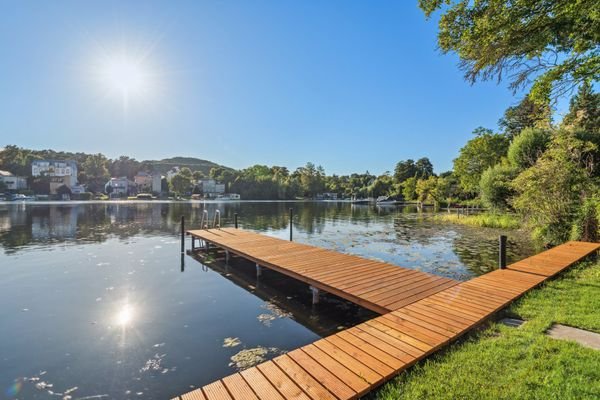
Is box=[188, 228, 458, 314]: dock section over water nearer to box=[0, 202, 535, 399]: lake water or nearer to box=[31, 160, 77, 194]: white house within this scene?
box=[0, 202, 535, 399]: lake water

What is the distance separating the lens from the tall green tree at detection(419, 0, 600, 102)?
4.79m

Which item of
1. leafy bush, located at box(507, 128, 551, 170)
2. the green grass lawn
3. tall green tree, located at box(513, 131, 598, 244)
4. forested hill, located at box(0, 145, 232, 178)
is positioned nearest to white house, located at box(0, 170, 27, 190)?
forested hill, located at box(0, 145, 232, 178)

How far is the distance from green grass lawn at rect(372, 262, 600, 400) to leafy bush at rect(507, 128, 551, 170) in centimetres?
1560

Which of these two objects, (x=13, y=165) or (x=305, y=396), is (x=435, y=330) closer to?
(x=305, y=396)

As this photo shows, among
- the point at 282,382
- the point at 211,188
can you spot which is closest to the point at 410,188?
the point at 211,188

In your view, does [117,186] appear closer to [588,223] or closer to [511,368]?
[588,223]

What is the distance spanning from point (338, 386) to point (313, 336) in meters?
2.50

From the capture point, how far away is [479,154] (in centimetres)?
2872

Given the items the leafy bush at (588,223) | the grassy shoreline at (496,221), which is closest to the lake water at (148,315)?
the leafy bush at (588,223)

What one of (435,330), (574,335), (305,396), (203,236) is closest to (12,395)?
(305,396)

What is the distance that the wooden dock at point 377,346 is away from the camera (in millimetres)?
2375

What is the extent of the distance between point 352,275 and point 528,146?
15.8m

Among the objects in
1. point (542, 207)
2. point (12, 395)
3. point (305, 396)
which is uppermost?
point (542, 207)

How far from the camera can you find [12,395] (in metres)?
3.38
